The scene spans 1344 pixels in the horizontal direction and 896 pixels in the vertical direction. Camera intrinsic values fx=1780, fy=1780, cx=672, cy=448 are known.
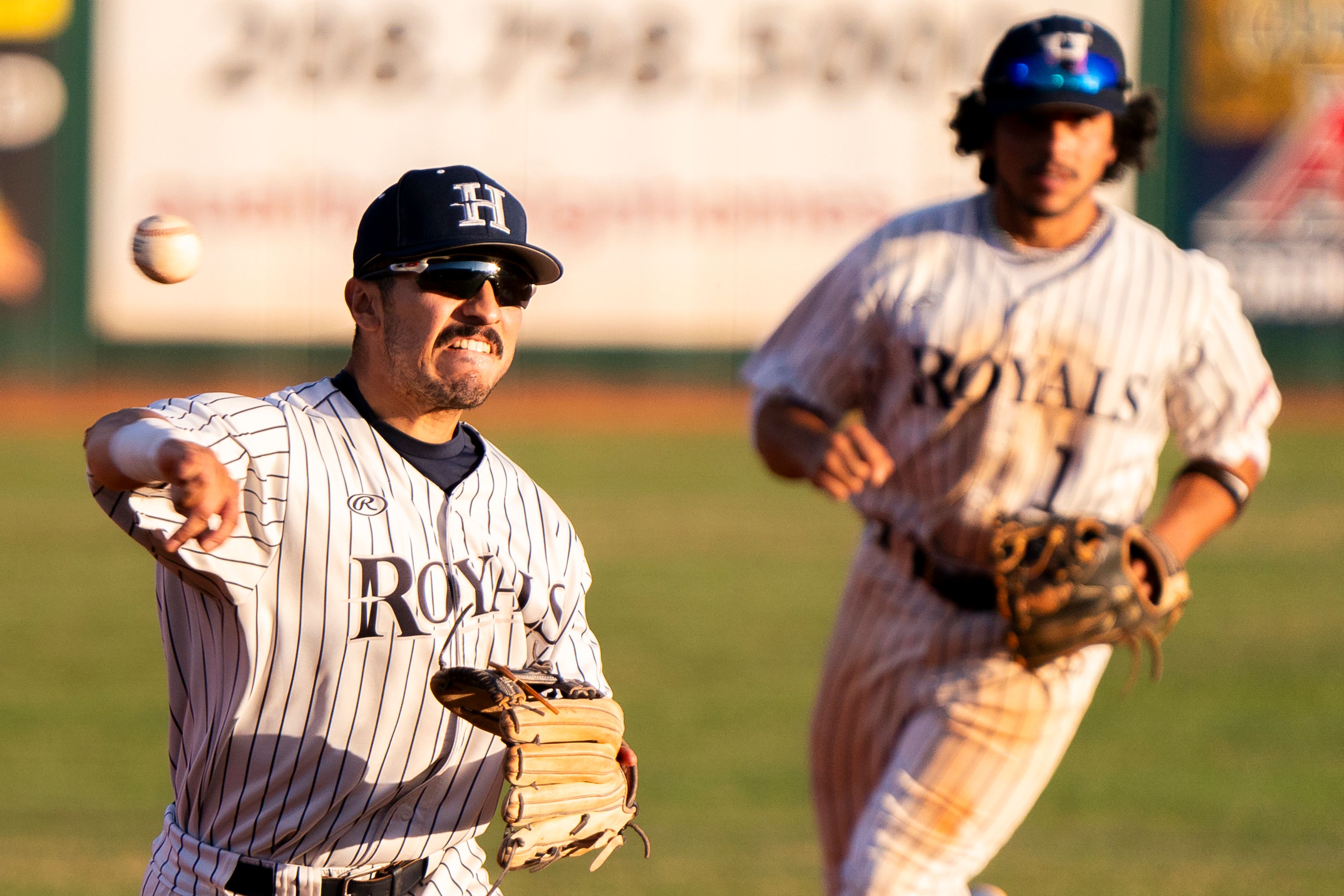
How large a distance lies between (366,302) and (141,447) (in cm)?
56

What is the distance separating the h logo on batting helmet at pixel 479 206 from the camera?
2.90m

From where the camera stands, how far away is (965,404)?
4.11 metres

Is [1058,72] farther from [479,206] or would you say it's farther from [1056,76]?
[479,206]

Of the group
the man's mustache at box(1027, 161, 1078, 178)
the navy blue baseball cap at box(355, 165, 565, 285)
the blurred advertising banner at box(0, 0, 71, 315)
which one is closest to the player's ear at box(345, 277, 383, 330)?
the navy blue baseball cap at box(355, 165, 565, 285)

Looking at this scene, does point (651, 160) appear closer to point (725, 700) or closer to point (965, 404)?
point (725, 700)

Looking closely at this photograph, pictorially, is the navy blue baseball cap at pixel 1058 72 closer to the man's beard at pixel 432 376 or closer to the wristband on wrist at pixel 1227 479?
the wristband on wrist at pixel 1227 479

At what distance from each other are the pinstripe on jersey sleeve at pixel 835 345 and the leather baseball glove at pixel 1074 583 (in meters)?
0.51

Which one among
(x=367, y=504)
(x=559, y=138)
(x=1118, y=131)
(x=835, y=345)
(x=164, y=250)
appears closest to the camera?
(x=367, y=504)

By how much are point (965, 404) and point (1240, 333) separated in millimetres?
676

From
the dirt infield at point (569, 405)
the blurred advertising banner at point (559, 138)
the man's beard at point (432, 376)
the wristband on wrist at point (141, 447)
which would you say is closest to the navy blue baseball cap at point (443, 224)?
the man's beard at point (432, 376)

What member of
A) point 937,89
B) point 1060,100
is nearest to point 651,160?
point 937,89

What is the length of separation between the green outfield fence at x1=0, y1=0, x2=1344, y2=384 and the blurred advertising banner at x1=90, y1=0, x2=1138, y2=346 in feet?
0.59

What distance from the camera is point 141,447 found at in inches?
100

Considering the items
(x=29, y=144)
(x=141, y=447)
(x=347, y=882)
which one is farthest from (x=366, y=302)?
(x=29, y=144)
